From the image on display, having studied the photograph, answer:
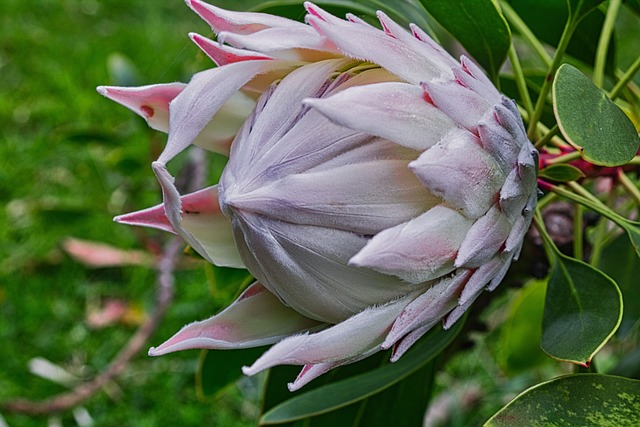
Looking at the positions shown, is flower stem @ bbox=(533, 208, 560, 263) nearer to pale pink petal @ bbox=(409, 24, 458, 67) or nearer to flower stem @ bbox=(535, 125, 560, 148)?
flower stem @ bbox=(535, 125, 560, 148)

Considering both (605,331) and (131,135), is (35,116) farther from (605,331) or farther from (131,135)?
(605,331)

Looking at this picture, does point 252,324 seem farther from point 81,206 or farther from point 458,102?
point 81,206

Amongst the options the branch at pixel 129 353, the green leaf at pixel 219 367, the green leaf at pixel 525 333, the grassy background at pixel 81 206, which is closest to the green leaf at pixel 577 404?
the green leaf at pixel 219 367

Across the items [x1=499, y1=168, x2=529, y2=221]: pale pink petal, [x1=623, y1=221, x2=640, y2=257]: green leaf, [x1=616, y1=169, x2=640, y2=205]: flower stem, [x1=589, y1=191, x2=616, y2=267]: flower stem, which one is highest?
[x1=499, y1=168, x2=529, y2=221]: pale pink petal

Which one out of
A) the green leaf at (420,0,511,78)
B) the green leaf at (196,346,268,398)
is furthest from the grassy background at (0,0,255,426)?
the green leaf at (420,0,511,78)

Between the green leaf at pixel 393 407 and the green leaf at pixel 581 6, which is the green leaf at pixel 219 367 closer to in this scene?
the green leaf at pixel 393 407

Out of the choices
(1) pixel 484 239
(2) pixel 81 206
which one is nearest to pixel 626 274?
(1) pixel 484 239
